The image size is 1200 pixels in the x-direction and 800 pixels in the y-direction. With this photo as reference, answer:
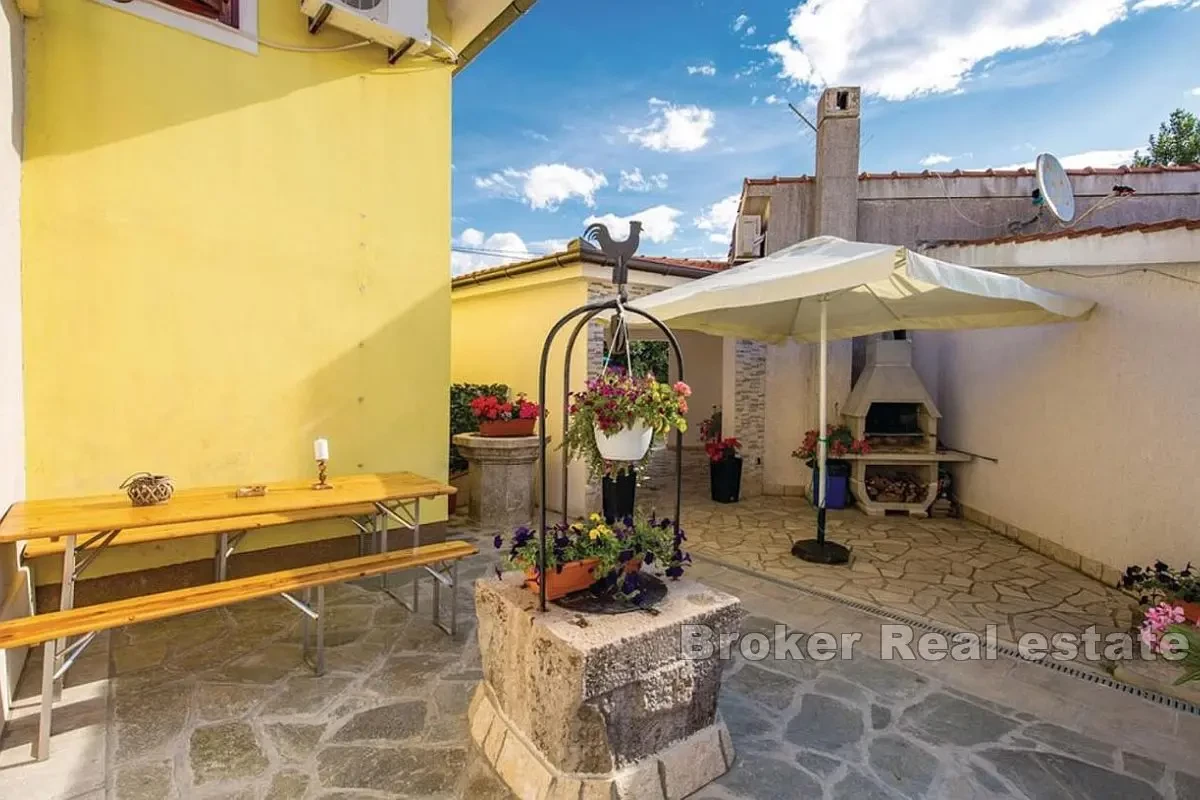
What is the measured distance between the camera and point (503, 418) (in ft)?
21.6

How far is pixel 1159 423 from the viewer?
4426 mm

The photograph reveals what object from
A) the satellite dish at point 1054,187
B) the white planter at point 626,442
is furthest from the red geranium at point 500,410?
the satellite dish at point 1054,187

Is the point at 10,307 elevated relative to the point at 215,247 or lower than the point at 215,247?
lower

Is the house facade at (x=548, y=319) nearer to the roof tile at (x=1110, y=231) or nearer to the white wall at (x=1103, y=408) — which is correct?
the roof tile at (x=1110, y=231)

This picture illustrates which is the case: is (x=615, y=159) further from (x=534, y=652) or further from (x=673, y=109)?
(x=534, y=652)

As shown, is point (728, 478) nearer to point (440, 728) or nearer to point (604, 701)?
point (440, 728)

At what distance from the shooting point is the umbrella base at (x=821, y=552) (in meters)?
5.32

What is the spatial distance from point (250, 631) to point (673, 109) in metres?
11.2

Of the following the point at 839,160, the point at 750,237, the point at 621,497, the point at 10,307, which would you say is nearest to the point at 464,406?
the point at 621,497

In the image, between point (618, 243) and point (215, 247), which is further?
point (215, 247)

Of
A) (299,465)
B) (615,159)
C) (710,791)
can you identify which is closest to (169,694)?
(299,465)

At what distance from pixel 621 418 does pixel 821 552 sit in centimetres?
390

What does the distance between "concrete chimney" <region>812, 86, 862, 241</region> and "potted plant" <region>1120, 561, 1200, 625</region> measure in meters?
5.23

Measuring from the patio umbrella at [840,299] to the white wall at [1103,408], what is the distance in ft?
1.37
